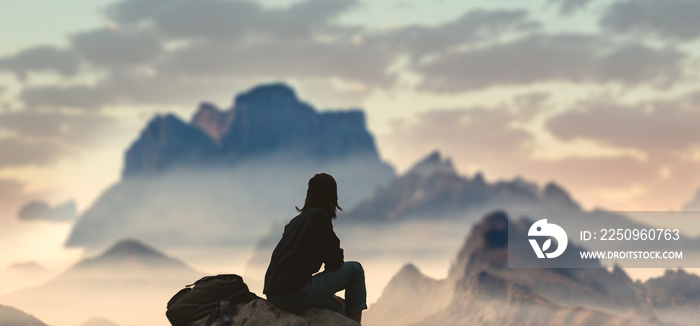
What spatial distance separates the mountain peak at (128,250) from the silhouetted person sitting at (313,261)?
17678cm

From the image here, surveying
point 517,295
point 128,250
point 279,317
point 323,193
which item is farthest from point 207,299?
point 128,250

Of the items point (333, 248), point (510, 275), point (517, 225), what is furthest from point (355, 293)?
point (517, 225)

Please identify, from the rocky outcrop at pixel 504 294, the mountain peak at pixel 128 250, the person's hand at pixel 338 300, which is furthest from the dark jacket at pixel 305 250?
the mountain peak at pixel 128 250

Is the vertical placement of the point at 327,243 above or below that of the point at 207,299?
above

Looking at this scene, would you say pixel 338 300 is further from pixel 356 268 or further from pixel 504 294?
pixel 504 294

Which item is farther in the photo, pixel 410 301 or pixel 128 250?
pixel 128 250

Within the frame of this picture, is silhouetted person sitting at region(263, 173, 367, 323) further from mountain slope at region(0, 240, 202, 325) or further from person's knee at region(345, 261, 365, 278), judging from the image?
mountain slope at region(0, 240, 202, 325)

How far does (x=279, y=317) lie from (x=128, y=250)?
584 feet

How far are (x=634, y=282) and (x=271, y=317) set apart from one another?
135449 mm

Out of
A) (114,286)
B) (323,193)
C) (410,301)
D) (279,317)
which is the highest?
(114,286)

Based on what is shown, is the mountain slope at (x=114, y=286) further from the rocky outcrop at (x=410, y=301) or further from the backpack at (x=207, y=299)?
the backpack at (x=207, y=299)

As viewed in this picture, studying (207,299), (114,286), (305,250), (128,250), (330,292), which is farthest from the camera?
(128,250)

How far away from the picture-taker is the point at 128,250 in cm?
18475

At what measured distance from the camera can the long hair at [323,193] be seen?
1293 centimetres
